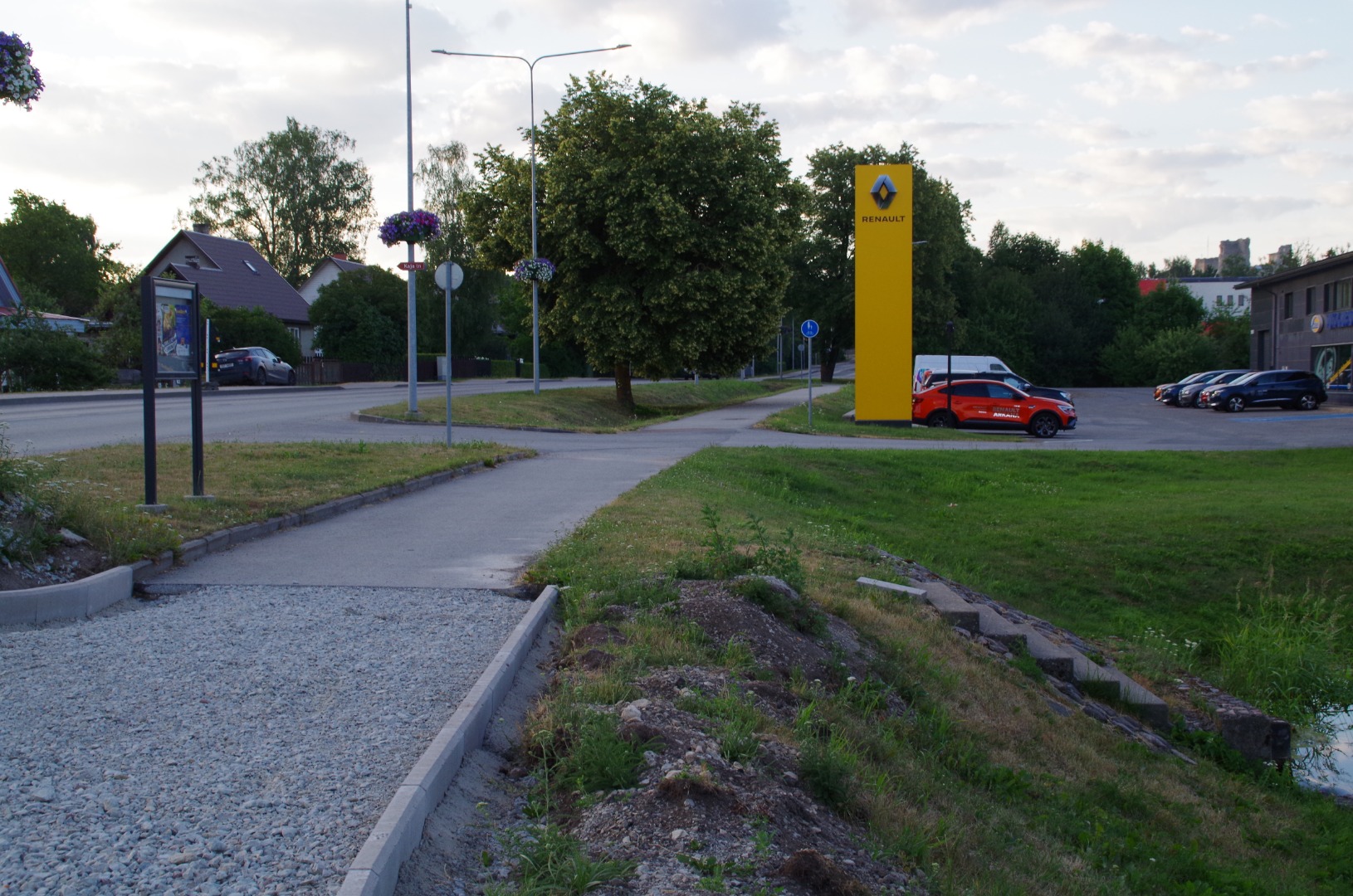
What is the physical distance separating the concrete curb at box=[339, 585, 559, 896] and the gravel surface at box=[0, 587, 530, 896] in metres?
0.13

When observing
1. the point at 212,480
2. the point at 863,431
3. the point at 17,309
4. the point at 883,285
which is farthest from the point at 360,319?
the point at 212,480

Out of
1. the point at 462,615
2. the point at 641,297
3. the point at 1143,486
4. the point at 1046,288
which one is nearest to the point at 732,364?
the point at 641,297

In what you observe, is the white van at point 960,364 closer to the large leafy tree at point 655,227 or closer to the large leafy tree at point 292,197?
the large leafy tree at point 655,227

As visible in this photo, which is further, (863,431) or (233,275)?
(233,275)

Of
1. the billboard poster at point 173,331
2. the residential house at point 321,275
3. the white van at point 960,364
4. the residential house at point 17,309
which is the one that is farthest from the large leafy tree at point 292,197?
the billboard poster at point 173,331

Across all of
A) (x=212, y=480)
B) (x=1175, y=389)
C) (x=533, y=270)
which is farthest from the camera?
(x=1175, y=389)

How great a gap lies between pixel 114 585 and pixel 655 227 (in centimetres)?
2720

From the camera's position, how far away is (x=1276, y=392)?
45094 millimetres

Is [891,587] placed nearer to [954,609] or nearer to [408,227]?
[954,609]

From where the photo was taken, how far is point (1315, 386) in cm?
4509

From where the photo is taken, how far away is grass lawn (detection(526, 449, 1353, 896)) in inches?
203

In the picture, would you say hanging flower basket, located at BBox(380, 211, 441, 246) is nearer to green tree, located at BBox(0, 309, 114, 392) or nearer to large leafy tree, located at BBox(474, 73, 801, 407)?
large leafy tree, located at BBox(474, 73, 801, 407)

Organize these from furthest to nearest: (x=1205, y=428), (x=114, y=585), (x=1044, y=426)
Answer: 1. (x=1205, y=428)
2. (x=1044, y=426)
3. (x=114, y=585)

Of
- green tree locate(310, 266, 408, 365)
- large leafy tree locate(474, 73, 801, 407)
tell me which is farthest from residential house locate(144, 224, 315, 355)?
large leafy tree locate(474, 73, 801, 407)
